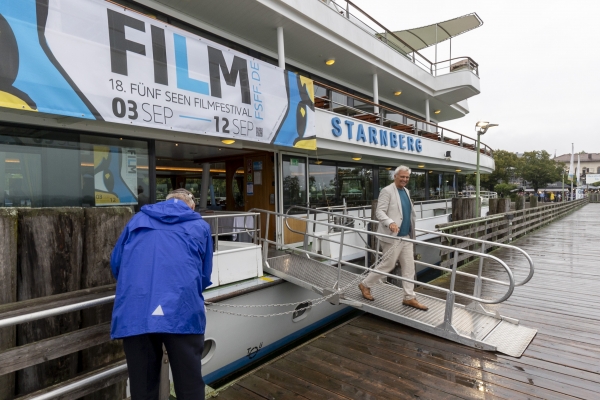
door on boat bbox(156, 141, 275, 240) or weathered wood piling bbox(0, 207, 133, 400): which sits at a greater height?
door on boat bbox(156, 141, 275, 240)

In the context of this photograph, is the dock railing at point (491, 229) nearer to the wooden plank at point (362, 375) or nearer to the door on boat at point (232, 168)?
the wooden plank at point (362, 375)

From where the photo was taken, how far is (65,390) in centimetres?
223

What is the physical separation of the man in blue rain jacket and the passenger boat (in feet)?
7.88

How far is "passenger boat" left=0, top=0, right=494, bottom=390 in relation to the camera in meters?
4.36

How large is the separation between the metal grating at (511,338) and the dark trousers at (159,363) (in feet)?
11.3

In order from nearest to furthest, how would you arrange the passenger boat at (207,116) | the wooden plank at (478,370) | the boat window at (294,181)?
the wooden plank at (478,370) < the passenger boat at (207,116) < the boat window at (294,181)

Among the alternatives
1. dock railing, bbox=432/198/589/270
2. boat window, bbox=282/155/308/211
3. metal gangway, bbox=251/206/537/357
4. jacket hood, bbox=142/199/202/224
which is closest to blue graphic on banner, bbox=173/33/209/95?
metal gangway, bbox=251/206/537/357

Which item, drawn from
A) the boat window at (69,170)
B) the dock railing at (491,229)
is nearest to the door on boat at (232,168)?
the boat window at (69,170)

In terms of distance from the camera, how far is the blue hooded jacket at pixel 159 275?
78.9 inches

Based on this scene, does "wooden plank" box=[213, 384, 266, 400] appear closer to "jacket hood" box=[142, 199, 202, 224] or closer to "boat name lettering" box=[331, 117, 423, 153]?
"jacket hood" box=[142, 199, 202, 224]

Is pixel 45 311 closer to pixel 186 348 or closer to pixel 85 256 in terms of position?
pixel 85 256

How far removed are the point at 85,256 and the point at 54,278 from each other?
0.23 m

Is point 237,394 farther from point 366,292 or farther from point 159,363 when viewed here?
point 366,292

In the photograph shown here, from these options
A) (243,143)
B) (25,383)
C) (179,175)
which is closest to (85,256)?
(25,383)
